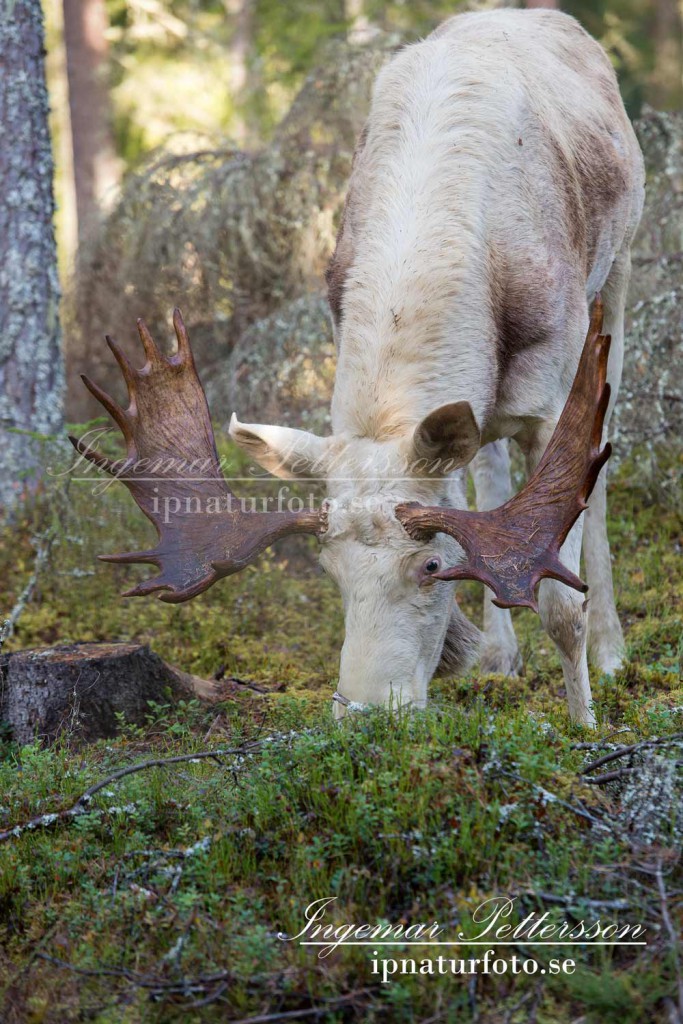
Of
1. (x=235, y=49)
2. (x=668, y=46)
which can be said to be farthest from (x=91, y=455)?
(x=668, y=46)

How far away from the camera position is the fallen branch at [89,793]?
12.8 feet

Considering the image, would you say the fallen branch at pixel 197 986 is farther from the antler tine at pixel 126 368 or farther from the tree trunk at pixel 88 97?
the tree trunk at pixel 88 97

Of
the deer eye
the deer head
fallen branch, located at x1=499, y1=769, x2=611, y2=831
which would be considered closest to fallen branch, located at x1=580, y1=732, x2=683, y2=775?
fallen branch, located at x1=499, y1=769, x2=611, y2=831

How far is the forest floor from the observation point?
298 cm

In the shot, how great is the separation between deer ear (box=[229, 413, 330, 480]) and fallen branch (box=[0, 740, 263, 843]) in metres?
1.13

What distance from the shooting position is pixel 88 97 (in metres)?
18.3

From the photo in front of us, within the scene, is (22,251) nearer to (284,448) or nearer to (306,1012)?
(284,448)

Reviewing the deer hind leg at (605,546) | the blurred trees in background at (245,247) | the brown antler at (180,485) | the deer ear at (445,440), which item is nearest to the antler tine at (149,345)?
the brown antler at (180,485)

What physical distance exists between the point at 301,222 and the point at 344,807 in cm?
794

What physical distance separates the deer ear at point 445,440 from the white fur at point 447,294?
64 millimetres

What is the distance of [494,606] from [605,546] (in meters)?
0.87

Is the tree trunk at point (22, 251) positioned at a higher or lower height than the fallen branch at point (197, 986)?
higher

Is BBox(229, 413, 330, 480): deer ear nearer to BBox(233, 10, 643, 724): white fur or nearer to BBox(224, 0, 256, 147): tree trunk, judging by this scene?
BBox(233, 10, 643, 724): white fur

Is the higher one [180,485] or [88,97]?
[88,97]
